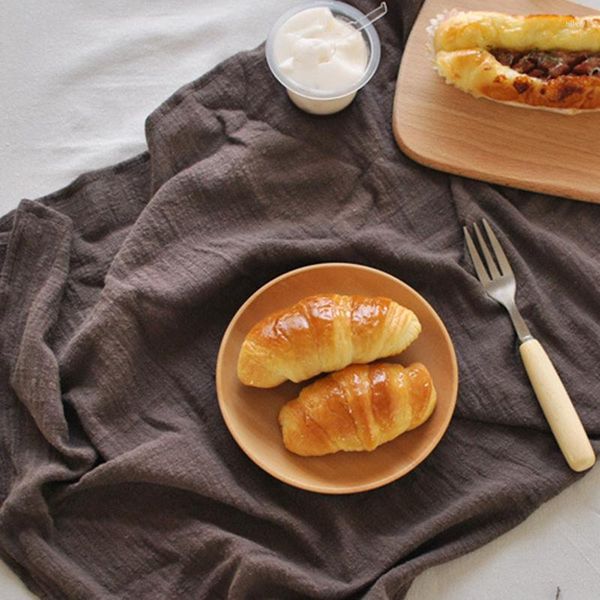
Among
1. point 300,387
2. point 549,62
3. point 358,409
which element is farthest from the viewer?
point 549,62

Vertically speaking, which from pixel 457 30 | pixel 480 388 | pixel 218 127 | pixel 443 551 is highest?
pixel 457 30

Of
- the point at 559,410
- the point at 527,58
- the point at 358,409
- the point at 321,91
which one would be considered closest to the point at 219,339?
the point at 358,409

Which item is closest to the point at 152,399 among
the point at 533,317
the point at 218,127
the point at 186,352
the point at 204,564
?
the point at 186,352

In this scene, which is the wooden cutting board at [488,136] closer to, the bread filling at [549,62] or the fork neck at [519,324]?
the bread filling at [549,62]

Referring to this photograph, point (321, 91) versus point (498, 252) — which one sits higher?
point (321, 91)

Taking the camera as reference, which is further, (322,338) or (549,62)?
(549,62)

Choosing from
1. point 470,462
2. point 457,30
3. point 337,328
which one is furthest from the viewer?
point 457,30

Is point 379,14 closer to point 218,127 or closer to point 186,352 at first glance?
point 218,127

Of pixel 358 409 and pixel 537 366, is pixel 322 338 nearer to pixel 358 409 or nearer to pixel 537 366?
pixel 358 409

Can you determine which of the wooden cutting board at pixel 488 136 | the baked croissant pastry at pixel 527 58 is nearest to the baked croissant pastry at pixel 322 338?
the wooden cutting board at pixel 488 136
